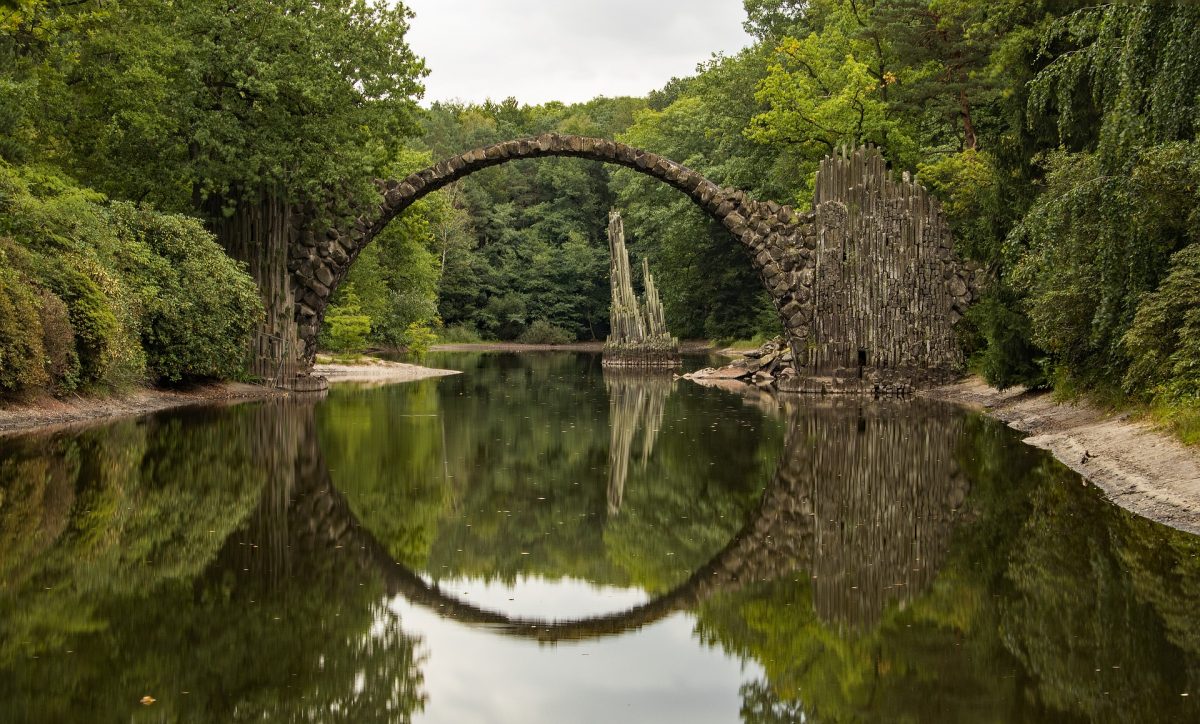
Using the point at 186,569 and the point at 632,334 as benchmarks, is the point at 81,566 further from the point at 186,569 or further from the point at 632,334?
the point at 632,334

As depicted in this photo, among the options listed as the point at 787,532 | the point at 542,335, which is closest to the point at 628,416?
the point at 787,532

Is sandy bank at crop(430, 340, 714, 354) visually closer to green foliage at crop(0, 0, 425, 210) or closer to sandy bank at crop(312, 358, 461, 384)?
sandy bank at crop(312, 358, 461, 384)

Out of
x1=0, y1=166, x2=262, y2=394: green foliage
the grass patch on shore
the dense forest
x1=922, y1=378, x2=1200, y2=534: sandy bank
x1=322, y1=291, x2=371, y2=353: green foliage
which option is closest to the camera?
x1=922, y1=378, x2=1200, y2=534: sandy bank

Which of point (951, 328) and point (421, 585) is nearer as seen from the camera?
point (421, 585)

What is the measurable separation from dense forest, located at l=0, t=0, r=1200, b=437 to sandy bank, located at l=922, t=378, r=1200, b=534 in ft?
1.49

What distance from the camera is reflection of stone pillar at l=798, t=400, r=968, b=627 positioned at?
25.6 ft

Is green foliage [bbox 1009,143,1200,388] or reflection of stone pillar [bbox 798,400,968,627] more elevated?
green foliage [bbox 1009,143,1200,388]

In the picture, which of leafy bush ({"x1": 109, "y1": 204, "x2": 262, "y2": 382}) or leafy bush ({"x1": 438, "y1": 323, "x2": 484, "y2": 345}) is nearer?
leafy bush ({"x1": 109, "y1": 204, "x2": 262, "y2": 382})

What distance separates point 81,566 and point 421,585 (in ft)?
7.15

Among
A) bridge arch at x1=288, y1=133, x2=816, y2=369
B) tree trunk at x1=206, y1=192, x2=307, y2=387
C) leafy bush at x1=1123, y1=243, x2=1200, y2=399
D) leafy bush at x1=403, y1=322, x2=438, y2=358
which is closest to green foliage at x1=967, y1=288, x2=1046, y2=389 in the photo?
bridge arch at x1=288, y1=133, x2=816, y2=369

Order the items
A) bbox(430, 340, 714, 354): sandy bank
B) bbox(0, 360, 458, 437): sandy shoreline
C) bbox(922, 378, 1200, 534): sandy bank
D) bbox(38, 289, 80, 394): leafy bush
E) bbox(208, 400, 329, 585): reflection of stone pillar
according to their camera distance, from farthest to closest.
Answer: bbox(430, 340, 714, 354): sandy bank, bbox(38, 289, 80, 394): leafy bush, bbox(0, 360, 458, 437): sandy shoreline, bbox(922, 378, 1200, 534): sandy bank, bbox(208, 400, 329, 585): reflection of stone pillar

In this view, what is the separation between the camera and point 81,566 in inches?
322

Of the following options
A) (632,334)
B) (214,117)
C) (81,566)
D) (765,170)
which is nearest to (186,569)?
(81,566)

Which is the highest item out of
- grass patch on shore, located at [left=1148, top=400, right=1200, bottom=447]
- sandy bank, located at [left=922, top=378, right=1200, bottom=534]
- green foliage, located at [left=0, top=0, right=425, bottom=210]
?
green foliage, located at [left=0, top=0, right=425, bottom=210]
